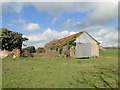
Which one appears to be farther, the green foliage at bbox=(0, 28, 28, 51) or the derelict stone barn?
the green foliage at bbox=(0, 28, 28, 51)

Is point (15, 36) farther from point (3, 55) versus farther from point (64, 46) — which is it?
point (64, 46)

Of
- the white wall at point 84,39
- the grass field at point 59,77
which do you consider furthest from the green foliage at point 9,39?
the grass field at point 59,77

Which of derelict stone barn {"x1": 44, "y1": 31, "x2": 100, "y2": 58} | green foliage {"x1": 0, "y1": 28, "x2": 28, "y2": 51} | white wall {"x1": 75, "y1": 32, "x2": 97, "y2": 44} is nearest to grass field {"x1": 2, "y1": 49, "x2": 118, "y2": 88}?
derelict stone barn {"x1": 44, "y1": 31, "x2": 100, "y2": 58}

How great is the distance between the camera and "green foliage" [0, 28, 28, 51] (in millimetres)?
20312

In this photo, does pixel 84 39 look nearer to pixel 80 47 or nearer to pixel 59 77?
pixel 80 47

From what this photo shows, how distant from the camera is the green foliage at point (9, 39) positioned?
66.6 ft

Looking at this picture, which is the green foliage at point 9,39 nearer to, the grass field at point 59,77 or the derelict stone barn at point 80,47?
the derelict stone barn at point 80,47

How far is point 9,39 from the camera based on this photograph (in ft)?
69.3

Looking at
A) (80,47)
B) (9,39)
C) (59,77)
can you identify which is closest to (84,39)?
(80,47)

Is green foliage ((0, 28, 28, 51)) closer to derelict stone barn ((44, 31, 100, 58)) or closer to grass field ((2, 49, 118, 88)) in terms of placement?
derelict stone barn ((44, 31, 100, 58))

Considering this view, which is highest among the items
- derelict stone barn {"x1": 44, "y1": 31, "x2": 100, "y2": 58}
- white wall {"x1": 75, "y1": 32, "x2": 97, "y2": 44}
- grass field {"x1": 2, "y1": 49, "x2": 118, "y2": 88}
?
white wall {"x1": 75, "y1": 32, "x2": 97, "y2": 44}

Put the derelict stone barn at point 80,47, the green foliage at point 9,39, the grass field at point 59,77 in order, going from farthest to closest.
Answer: the green foliage at point 9,39
the derelict stone barn at point 80,47
the grass field at point 59,77

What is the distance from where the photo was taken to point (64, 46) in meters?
21.9

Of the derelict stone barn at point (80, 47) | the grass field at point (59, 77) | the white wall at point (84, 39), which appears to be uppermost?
the white wall at point (84, 39)
